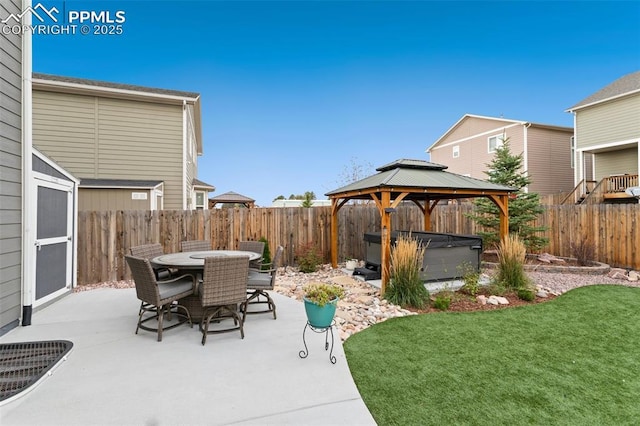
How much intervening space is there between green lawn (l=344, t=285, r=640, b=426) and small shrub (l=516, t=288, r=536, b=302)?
51 centimetres

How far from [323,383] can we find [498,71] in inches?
642

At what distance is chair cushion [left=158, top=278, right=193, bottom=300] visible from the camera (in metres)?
3.64

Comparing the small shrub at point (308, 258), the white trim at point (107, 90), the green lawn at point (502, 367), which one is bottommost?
the green lawn at point (502, 367)

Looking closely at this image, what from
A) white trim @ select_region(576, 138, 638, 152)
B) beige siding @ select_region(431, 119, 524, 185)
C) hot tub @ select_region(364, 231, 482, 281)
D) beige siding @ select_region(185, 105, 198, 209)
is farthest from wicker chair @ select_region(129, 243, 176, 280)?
white trim @ select_region(576, 138, 638, 152)

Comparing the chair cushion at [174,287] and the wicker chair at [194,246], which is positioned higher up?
the wicker chair at [194,246]

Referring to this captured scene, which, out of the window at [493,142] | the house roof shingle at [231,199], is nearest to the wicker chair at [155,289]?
the house roof shingle at [231,199]

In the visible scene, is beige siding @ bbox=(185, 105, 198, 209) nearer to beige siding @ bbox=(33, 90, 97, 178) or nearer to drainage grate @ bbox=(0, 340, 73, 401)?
beige siding @ bbox=(33, 90, 97, 178)

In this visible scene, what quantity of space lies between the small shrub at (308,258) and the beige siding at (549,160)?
13449mm

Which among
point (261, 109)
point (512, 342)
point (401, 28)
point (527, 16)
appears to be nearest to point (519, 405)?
point (512, 342)

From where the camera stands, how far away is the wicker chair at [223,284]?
11.4ft

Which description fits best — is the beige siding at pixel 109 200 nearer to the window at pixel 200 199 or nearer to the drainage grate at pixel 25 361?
the window at pixel 200 199

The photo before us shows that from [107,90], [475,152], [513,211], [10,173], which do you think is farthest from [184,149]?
[475,152]

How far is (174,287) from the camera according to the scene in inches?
154

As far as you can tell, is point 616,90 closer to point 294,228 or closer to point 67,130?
point 294,228
